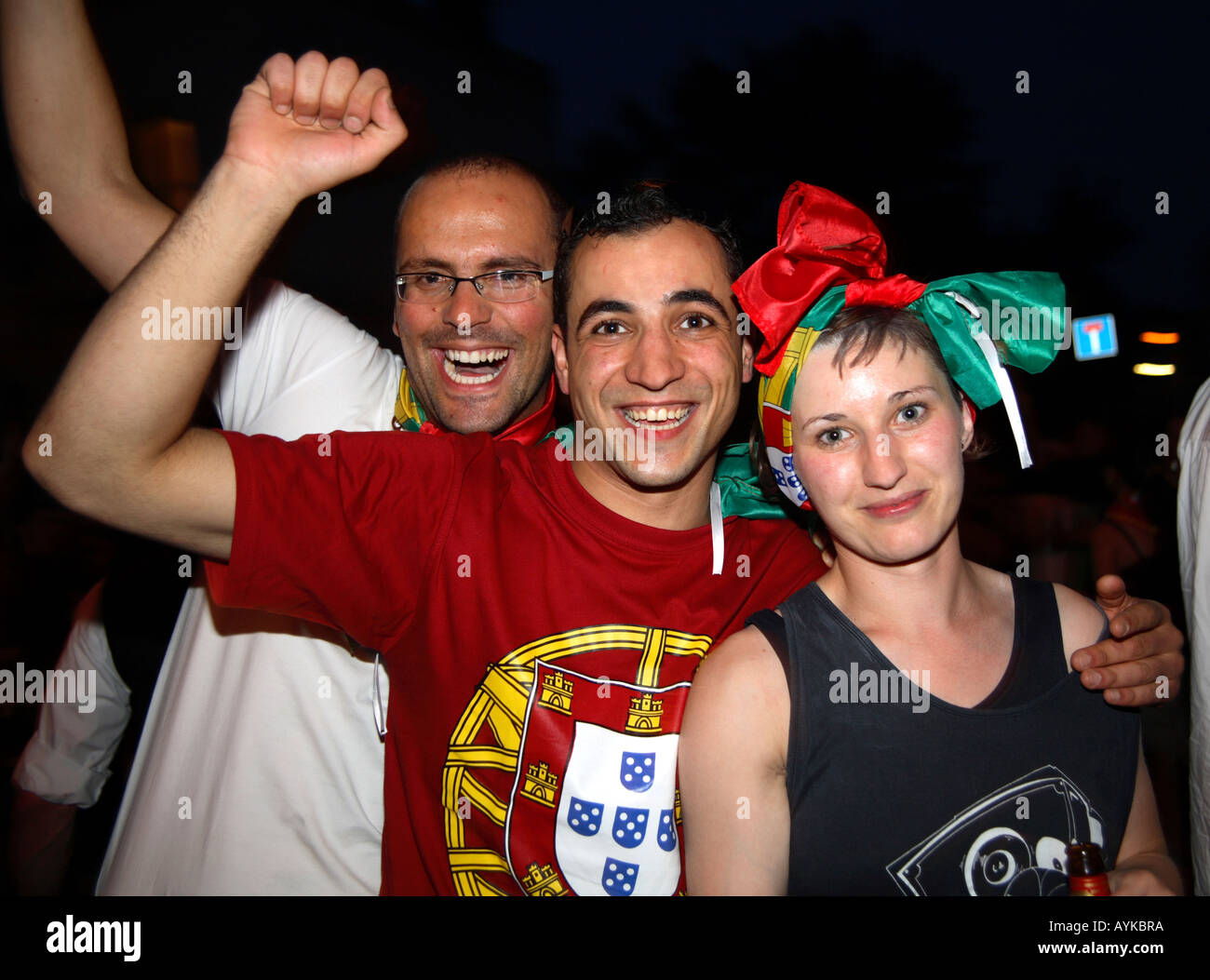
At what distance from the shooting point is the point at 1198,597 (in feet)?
6.53

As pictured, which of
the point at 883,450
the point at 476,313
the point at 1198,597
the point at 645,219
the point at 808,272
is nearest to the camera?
the point at 883,450

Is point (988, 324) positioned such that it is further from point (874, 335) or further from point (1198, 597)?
point (1198, 597)

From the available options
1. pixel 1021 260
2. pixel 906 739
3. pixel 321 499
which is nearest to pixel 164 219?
pixel 321 499

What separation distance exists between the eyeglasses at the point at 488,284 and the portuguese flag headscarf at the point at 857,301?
31.6 inches

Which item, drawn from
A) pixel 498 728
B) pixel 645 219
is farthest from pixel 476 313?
pixel 498 728

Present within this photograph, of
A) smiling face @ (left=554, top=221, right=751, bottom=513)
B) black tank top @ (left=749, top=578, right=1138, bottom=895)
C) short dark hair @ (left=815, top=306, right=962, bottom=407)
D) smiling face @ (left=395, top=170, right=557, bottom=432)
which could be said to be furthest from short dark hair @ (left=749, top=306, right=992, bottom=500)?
smiling face @ (left=395, top=170, right=557, bottom=432)

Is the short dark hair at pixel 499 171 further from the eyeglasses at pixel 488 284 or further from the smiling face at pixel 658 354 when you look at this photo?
the smiling face at pixel 658 354

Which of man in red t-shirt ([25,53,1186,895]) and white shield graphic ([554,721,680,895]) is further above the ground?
man in red t-shirt ([25,53,1186,895])

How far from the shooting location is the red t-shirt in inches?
69.7

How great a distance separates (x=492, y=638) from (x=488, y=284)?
1147mm

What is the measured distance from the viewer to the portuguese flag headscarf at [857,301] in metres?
1.84

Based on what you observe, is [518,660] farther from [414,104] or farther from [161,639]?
[414,104]

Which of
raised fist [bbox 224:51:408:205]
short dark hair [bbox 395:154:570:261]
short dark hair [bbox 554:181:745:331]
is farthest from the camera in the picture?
short dark hair [bbox 395:154:570:261]

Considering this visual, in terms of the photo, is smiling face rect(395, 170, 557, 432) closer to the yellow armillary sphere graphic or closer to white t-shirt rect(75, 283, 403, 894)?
white t-shirt rect(75, 283, 403, 894)
